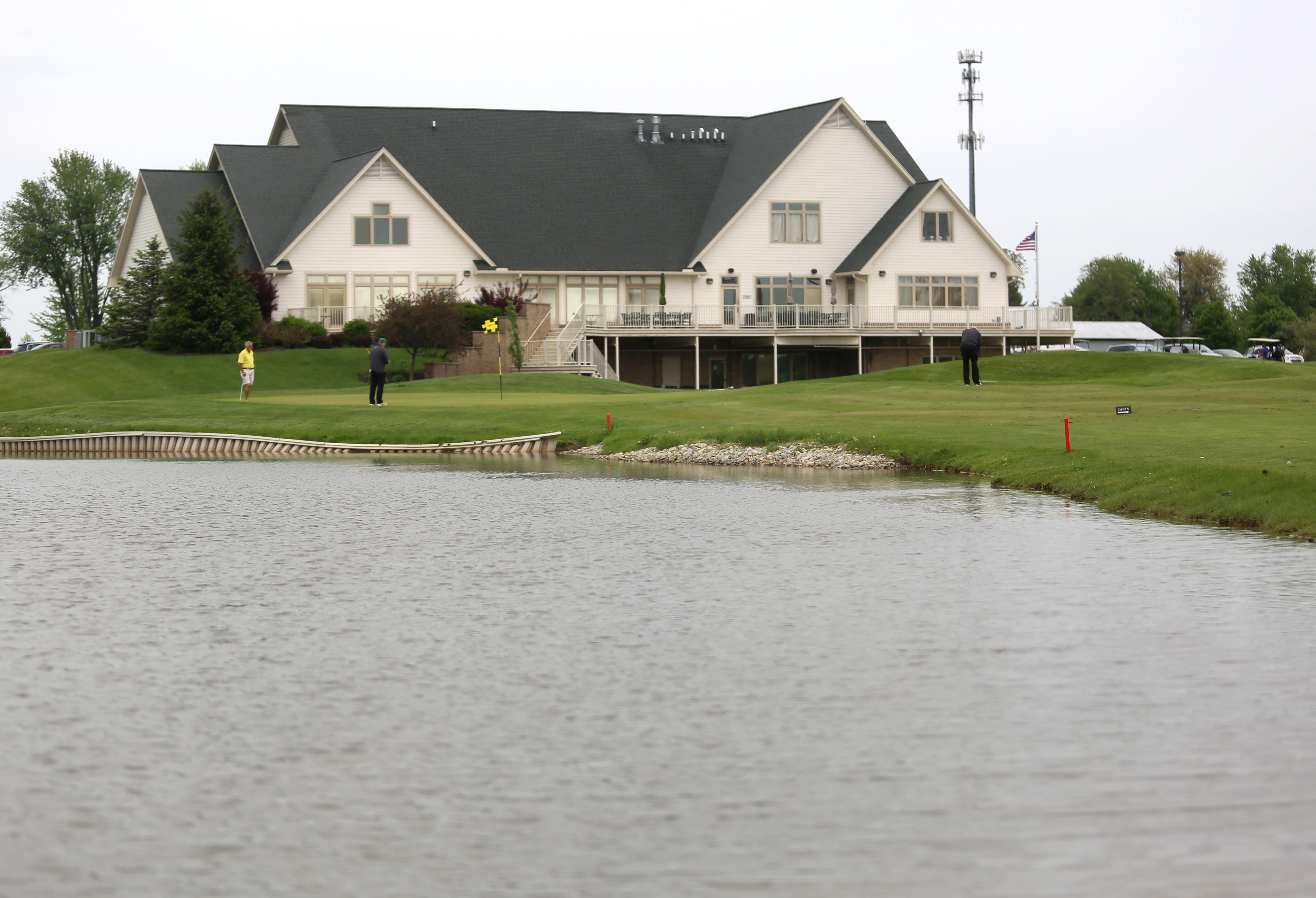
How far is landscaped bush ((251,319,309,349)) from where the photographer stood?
56.5 m

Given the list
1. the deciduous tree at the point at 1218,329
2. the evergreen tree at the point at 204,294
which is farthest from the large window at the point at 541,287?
the deciduous tree at the point at 1218,329

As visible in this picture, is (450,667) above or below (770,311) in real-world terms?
below

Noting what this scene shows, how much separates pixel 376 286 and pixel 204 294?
7.87 m

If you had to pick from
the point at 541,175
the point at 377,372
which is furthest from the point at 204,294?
the point at 377,372

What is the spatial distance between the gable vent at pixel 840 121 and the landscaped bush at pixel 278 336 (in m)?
23.5

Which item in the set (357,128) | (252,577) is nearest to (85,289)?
(357,128)

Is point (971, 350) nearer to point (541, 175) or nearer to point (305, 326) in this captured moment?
point (305, 326)

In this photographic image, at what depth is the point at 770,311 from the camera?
200 ft

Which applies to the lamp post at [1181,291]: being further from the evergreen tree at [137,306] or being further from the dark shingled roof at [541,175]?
the evergreen tree at [137,306]

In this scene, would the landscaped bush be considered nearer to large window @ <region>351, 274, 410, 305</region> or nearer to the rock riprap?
large window @ <region>351, 274, 410, 305</region>

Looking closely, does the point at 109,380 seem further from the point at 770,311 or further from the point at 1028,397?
the point at 1028,397

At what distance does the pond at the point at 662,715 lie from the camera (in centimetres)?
645

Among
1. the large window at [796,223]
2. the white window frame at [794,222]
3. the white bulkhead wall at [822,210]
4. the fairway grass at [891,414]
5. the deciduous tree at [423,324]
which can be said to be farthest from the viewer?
the large window at [796,223]

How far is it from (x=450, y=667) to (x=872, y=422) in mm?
22020
